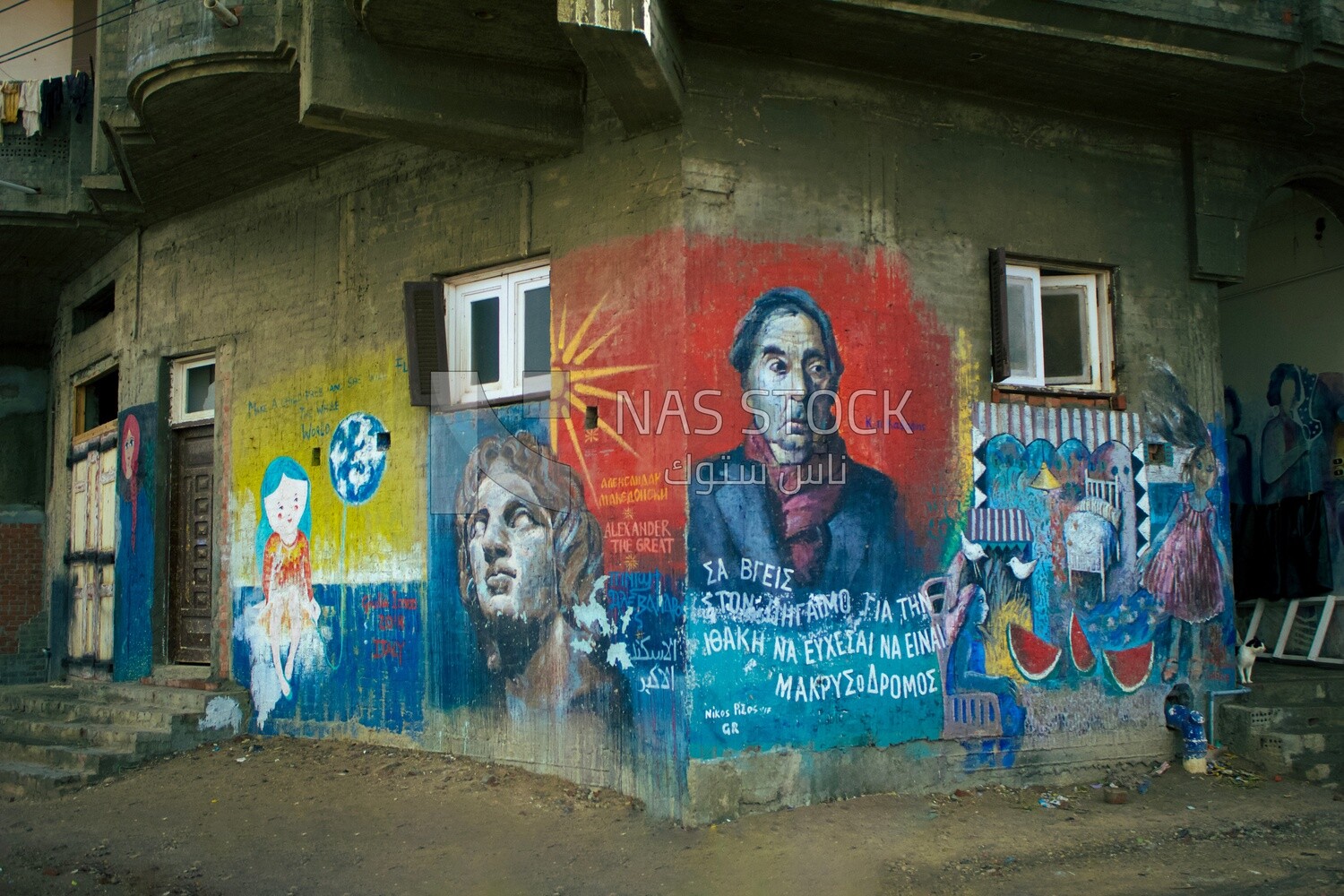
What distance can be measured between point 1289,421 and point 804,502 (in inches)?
240

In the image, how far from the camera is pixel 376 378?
8922 millimetres

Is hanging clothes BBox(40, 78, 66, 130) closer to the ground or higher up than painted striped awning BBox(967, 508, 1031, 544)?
higher up

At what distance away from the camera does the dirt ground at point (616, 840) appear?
20.2ft

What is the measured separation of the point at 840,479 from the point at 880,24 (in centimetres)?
279

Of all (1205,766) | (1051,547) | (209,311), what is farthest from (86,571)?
(1205,766)

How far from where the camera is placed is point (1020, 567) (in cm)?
801

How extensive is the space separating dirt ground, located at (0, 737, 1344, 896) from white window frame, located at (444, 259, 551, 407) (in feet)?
8.42

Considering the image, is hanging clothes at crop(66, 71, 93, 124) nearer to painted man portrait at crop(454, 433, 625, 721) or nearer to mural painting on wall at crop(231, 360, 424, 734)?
mural painting on wall at crop(231, 360, 424, 734)

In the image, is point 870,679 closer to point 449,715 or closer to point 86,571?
point 449,715

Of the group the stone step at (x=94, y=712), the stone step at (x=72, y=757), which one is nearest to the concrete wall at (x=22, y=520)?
the stone step at (x=94, y=712)

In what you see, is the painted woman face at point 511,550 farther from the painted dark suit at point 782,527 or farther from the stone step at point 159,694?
the stone step at point 159,694

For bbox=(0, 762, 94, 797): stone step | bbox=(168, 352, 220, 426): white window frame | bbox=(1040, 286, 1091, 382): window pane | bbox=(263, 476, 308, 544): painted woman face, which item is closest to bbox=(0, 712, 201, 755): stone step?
bbox=(0, 762, 94, 797): stone step

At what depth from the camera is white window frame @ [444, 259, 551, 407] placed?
26.7ft

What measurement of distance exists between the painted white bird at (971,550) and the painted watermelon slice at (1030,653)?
51 cm
